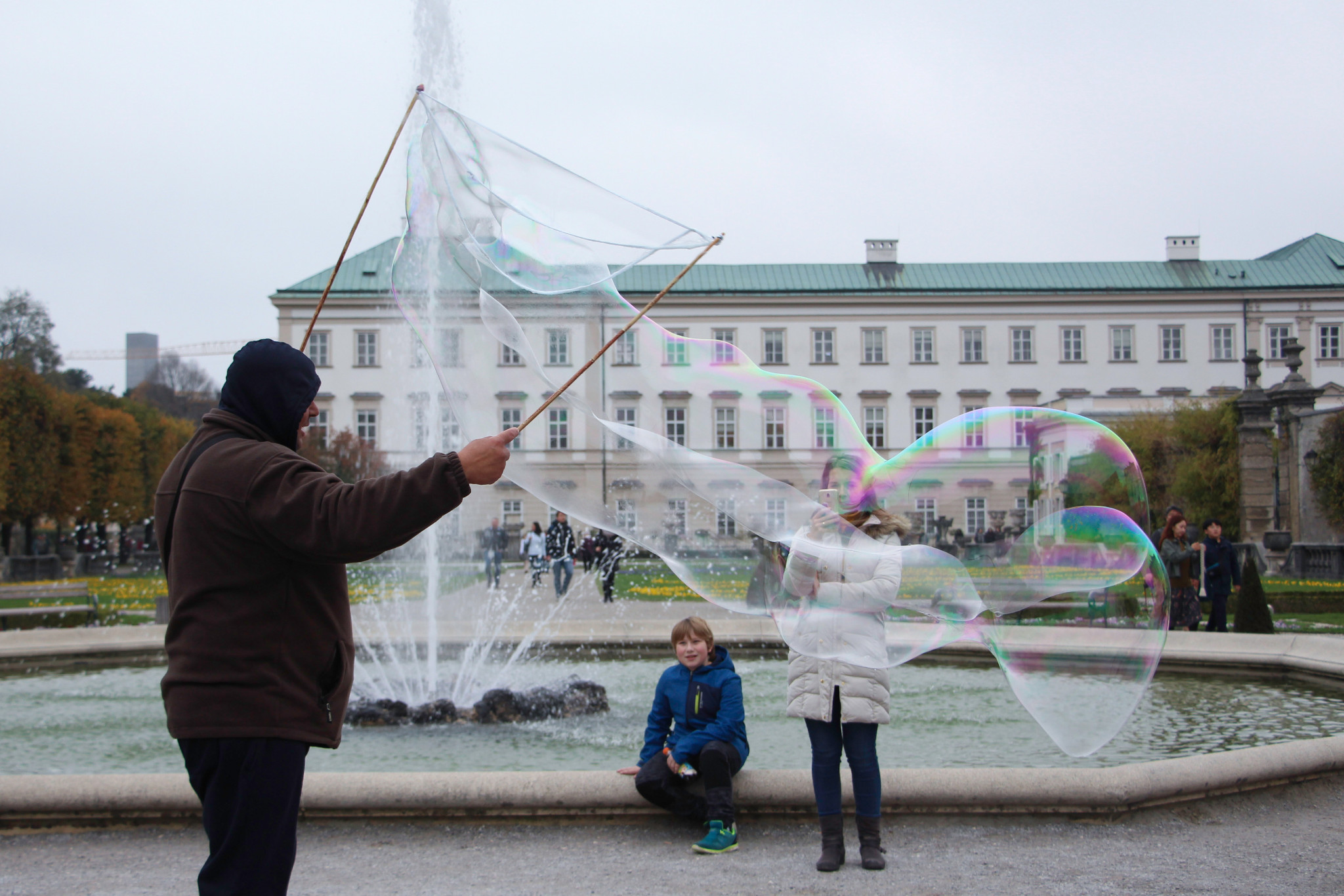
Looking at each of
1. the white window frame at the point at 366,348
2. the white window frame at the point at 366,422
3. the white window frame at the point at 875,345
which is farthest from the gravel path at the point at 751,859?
the white window frame at the point at 875,345

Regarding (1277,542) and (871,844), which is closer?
(871,844)

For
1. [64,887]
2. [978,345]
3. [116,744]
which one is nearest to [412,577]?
[116,744]

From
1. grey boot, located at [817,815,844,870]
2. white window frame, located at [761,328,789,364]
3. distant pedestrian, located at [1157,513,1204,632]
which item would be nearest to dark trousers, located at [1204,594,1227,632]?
distant pedestrian, located at [1157,513,1204,632]

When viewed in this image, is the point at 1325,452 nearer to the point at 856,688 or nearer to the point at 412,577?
the point at 412,577

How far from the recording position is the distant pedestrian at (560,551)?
1744 centimetres

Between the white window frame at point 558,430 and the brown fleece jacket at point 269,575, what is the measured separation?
1.51 meters

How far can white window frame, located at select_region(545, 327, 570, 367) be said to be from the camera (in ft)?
14.3

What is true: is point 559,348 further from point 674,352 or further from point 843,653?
point 843,653

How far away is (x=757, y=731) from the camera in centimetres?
742

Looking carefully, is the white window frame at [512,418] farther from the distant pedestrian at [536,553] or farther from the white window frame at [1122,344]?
the white window frame at [1122,344]

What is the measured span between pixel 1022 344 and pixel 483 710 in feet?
179

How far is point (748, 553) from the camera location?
452 cm

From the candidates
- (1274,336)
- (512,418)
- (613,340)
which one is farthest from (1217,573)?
(1274,336)

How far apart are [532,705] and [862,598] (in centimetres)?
435
